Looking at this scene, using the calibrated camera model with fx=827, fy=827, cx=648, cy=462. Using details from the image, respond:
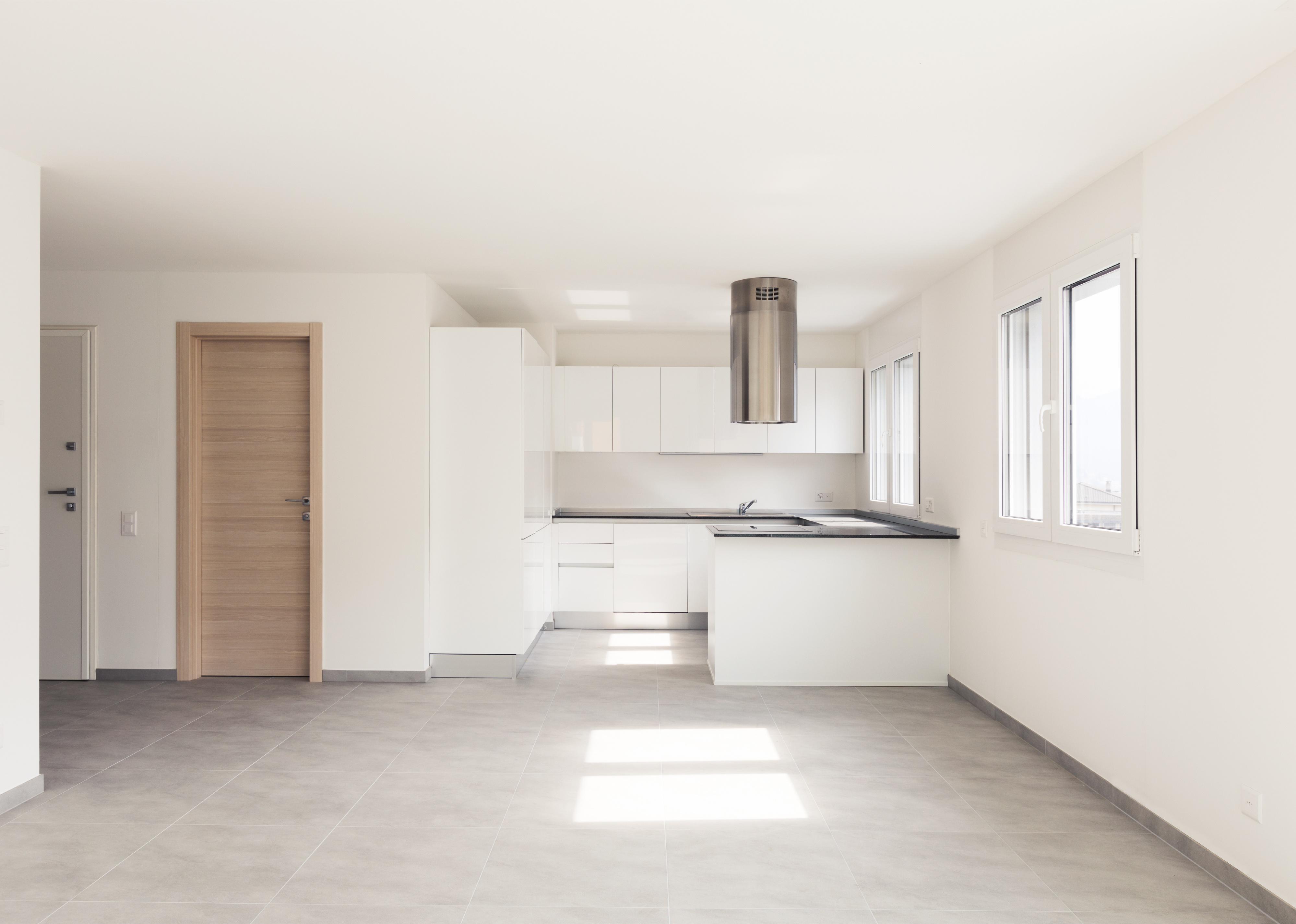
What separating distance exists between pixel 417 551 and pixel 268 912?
2763 millimetres

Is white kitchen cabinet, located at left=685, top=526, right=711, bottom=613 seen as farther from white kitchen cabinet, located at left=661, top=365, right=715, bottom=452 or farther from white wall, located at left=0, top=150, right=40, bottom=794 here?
white wall, located at left=0, top=150, right=40, bottom=794

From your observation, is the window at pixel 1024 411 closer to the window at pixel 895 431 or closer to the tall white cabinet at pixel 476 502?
the window at pixel 895 431

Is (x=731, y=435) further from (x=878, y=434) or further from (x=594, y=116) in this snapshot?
(x=594, y=116)

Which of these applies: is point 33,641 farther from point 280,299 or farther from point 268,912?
point 280,299

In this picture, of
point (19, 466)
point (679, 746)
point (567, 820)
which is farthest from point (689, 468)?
point (19, 466)

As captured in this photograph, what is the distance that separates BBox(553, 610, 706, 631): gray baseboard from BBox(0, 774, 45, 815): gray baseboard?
3811mm

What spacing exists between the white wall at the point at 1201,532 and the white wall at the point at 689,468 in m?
3.53

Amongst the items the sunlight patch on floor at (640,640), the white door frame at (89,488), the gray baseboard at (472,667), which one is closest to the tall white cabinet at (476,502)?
the gray baseboard at (472,667)

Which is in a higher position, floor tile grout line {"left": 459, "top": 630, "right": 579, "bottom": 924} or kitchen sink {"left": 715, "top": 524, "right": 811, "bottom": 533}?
kitchen sink {"left": 715, "top": 524, "right": 811, "bottom": 533}

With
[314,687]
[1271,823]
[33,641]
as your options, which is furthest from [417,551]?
[1271,823]

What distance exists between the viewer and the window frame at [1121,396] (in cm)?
303

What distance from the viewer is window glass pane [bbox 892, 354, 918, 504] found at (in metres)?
5.78

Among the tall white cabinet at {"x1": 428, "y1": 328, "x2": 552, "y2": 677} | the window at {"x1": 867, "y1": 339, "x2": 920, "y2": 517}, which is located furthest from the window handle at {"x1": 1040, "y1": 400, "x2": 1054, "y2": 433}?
the tall white cabinet at {"x1": 428, "y1": 328, "x2": 552, "y2": 677}

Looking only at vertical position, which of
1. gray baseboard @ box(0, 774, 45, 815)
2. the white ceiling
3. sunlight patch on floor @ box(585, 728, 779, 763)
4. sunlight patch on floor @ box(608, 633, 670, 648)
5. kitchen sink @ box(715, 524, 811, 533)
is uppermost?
the white ceiling
